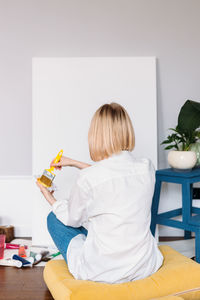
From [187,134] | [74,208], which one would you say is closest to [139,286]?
[74,208]

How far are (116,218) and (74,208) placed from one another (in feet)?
0.71

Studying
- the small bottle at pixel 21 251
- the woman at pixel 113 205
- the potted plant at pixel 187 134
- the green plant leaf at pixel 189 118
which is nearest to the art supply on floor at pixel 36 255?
the small bottle at pixel 21 251

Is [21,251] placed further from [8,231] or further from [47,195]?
[47,195]

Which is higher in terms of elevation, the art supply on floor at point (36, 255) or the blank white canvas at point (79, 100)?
the blank white canvas at point (79, 100)

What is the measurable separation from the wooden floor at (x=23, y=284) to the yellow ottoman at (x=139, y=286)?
167mm

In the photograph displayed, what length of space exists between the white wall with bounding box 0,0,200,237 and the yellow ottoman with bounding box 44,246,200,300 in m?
1.24

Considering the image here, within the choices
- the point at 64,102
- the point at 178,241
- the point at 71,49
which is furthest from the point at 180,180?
the point at 71,49

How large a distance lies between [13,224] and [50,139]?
2.55ft

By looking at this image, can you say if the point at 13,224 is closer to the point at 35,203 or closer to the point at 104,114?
the point at 35,203

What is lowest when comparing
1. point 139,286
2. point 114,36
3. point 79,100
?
point 139,286

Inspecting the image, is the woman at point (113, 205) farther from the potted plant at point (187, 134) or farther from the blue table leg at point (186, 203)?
the potted plant at point (187, 134)

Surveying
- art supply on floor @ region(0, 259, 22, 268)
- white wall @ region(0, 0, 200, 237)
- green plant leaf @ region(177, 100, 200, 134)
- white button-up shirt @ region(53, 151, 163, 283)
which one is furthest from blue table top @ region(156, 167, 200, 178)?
art supply on floor @ region(0, 259, 22, 268)

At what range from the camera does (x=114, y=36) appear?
10.1ft

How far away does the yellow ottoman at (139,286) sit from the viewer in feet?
5.45
